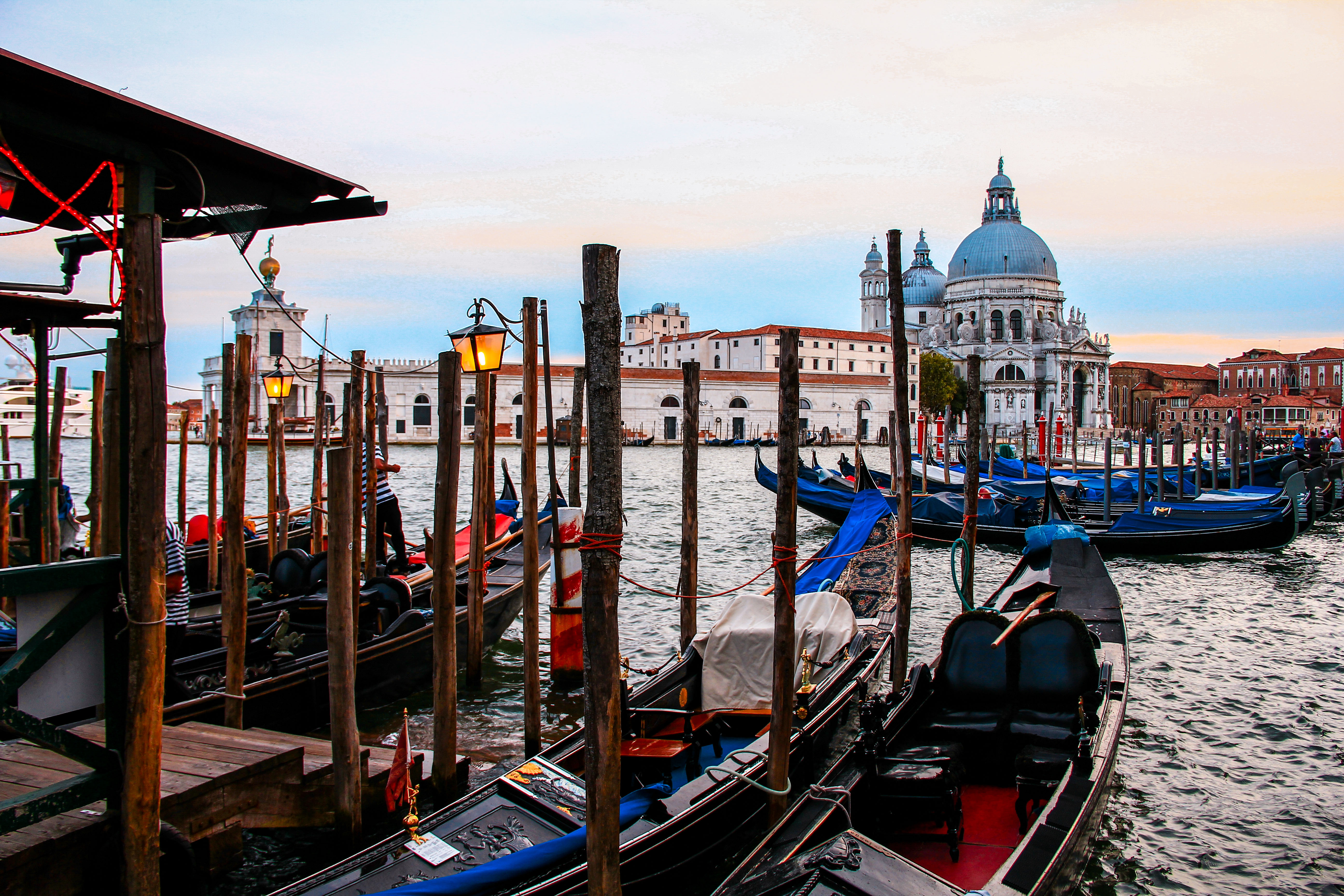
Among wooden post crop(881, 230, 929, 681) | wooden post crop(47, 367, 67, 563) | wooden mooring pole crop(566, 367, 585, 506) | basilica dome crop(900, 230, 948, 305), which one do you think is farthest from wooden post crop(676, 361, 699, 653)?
basilica dome crop(900, 230, 948, 305)

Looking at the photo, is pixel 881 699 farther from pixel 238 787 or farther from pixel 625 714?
pixel 238 787

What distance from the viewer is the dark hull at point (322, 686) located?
436 centimetres

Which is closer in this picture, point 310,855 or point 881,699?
point 310,855

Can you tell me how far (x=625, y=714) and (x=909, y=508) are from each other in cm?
191

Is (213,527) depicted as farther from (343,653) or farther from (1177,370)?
(1177,370)

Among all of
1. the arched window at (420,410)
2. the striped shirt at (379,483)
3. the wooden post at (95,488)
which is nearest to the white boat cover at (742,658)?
the striped shirt at (379,483)

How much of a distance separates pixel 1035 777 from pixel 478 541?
10.4 feet

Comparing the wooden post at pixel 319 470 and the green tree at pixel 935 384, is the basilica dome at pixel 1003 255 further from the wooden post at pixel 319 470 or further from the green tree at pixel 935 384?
the wooden post at pixel 319 470

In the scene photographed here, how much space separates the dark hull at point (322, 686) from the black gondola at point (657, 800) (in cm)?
100

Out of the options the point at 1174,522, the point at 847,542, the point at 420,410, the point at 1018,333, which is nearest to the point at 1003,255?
the point at 1018,333

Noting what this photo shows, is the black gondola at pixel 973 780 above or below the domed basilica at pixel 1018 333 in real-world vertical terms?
below

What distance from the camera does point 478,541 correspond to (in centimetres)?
538

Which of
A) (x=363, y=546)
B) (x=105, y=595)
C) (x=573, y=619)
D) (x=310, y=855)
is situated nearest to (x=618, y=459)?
(x=105, y=595)

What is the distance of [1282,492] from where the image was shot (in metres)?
13.2
